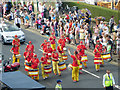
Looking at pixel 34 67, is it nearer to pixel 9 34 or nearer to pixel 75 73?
pixel 75 73

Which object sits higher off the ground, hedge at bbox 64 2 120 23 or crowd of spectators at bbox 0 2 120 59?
hedge at bbox 64 2 120 23

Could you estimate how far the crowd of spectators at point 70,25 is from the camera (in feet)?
102

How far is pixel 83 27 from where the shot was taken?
33781mm

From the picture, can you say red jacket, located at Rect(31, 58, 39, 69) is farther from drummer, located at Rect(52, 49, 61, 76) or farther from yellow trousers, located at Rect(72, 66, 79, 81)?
yellow trousers, located at Rect(72, 66, 79, 81)

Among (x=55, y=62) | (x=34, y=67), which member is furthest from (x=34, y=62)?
(x=55, y=62)

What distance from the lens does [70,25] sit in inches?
1399

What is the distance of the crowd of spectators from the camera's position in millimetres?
31125

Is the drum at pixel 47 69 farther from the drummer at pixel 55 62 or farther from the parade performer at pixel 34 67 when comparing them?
the parade performer at pixel 34 67

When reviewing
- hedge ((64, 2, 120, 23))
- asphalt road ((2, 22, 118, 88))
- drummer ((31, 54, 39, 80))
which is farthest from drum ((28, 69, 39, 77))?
hedge ((64, 2, 120, 23))

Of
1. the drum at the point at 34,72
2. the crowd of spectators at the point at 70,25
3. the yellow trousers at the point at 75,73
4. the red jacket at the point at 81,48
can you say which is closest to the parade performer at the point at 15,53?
the drum at the point at 34,72

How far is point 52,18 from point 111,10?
5471 millimetres

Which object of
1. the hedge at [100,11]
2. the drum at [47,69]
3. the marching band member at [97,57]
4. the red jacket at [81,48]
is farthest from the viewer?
the hedge at [100,11]

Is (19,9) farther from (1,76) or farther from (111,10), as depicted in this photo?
(1,76)

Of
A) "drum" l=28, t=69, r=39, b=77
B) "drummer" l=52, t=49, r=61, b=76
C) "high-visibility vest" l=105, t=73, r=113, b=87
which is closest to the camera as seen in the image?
"high-visibility vest" l=105, t=73, r=113, b=87
